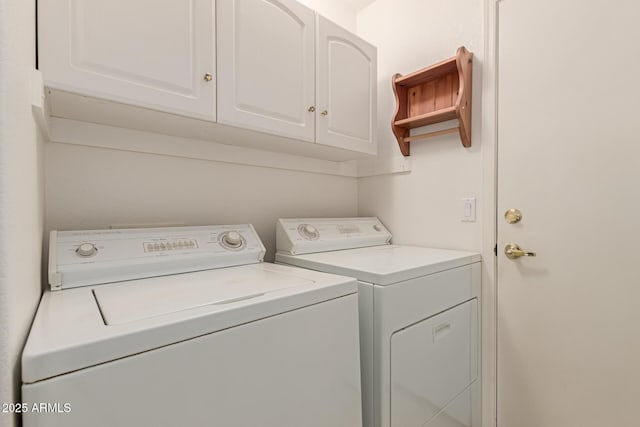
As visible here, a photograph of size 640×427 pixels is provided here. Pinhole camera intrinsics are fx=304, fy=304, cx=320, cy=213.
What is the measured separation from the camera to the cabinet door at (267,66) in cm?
120

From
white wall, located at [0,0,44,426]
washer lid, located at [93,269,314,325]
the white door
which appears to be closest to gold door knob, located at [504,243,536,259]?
the white door

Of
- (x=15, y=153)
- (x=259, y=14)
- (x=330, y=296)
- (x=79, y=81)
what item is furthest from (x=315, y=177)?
(x=15, y=153)

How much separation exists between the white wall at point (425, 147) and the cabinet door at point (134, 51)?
1233mm

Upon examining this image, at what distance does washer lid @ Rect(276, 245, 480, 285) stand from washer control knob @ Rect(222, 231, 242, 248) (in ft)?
0.82

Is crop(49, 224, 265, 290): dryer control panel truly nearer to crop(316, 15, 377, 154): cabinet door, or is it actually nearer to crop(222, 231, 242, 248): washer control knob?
crop(222, 231, 242, 248): washer control knob

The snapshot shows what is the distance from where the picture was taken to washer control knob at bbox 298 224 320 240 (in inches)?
62.8

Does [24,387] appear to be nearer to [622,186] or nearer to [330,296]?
[330,296]

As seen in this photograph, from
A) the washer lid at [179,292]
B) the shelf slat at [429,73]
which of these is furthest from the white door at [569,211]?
the washer lid at [179,292]

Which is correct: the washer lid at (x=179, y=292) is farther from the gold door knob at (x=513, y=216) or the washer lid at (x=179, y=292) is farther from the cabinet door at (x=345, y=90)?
the gold door knob at (x=513, y=216)

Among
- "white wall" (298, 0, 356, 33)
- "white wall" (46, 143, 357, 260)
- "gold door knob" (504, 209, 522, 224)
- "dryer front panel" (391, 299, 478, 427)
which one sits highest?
"white wall" (298, 0, 356, 33)

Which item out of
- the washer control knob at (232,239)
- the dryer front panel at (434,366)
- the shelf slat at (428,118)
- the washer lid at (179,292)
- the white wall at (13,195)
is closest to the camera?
the white wall at (13,195)

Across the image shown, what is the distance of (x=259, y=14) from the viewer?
129 cm

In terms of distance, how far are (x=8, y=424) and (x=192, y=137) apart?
3.93 ft

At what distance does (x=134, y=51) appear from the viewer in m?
0.99
